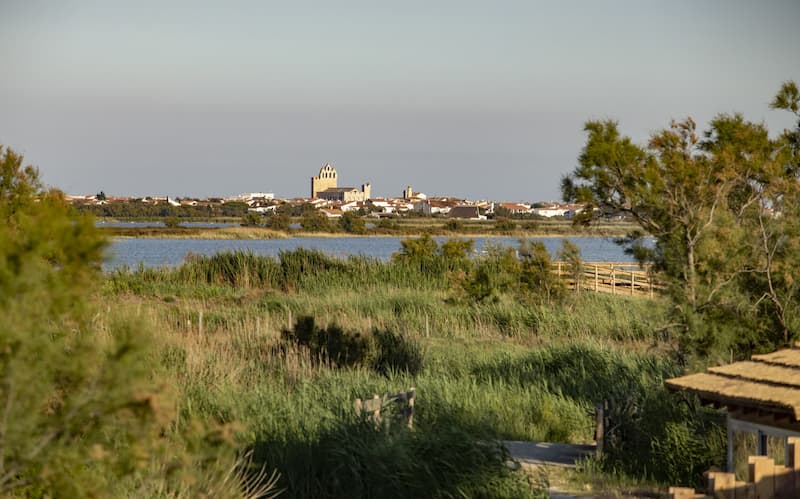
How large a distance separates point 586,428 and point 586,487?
3.04m

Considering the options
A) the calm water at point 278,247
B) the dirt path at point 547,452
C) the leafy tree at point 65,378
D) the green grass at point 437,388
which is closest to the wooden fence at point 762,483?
the green grass at point 437,388

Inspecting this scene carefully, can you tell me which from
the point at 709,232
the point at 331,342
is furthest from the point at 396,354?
the point at 709,232

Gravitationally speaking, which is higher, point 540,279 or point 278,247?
point 540,279

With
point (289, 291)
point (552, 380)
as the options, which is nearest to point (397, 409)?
point (552, 380)

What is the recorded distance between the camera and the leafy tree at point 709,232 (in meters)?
11.7

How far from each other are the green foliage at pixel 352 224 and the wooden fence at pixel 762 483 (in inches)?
3772

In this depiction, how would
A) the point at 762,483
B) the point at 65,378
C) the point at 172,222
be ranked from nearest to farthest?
the point at 65,378
the point at 762,483
the point at 172,222

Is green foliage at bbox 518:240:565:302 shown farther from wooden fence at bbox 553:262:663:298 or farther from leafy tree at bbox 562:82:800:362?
leafy tree at bbox 562:82:800:362

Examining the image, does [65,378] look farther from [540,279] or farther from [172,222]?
[172,222]

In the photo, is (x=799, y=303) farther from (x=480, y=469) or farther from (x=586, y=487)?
(x=480, y=469)

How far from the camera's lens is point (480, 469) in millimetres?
9438

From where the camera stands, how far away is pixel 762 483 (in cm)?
639

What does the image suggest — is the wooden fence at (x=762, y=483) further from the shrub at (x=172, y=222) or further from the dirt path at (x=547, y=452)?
the shrub at (x=172, y=222)

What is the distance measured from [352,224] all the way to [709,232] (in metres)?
92.8
